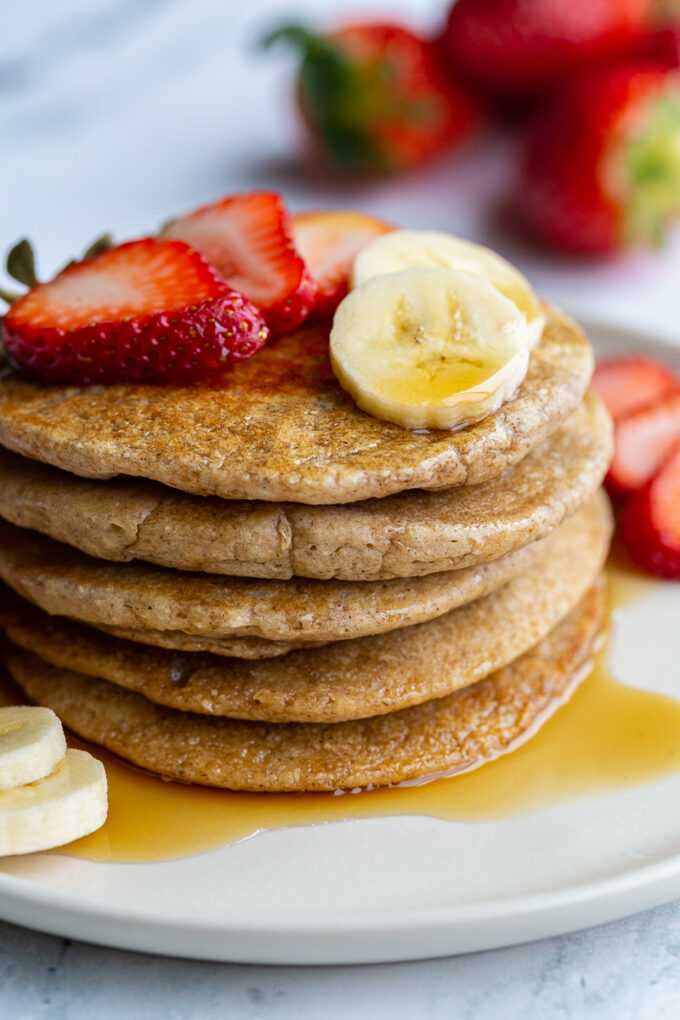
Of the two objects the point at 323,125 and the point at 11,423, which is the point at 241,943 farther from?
the point at 323,125

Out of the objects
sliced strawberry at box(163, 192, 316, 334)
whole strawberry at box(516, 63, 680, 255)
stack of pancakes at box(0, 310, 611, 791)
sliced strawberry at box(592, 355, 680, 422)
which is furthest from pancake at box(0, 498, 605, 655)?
whole strawberry at box(516, 63, 680, 255)

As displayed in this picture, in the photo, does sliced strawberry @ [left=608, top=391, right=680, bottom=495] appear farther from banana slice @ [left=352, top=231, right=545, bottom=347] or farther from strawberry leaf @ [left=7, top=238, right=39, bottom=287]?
strawberry leaf @ [left=7, top=238, right=39, bottom=287]

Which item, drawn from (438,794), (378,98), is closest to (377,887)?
(438,794)

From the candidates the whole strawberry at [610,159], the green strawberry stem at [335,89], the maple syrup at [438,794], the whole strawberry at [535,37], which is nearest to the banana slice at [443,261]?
the maple syrup at [438,794]

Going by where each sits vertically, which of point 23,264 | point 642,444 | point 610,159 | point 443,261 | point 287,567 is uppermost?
point 23,264

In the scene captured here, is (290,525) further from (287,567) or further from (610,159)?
(610,159)

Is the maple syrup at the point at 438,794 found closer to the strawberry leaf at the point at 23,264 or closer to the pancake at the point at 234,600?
the pancake at the point at 234,600
